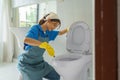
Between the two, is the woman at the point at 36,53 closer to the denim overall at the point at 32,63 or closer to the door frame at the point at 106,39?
the denim overall at the point at 32,63

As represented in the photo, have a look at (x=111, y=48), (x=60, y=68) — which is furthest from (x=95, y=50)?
(x=60, y=68)

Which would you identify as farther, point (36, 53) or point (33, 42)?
point (36, 53)

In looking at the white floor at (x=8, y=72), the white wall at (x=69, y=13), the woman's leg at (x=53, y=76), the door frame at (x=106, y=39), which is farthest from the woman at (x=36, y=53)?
the door frame at (x=106, y=39)

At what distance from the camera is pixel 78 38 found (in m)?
2.19

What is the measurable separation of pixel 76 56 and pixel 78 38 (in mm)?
200

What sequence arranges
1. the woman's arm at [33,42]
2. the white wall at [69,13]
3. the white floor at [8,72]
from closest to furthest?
the woman's arm at [33,42] < the white wall at [69,13] < the white floor at [8,72]

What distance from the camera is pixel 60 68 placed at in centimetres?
193

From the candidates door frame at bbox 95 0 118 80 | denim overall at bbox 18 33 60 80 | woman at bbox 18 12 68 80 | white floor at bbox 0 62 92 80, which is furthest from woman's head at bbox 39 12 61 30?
door frame at bbox 95 0 118 80

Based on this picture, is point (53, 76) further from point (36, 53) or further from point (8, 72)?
point (8, 72)

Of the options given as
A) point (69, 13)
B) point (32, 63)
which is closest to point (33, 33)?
point (32, 63)

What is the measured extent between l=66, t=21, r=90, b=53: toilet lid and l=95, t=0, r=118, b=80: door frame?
4.95 ft

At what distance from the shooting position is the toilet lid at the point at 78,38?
82.7 inches

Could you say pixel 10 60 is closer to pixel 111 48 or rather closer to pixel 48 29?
pixel 48 29

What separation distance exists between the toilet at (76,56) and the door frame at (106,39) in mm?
1330
